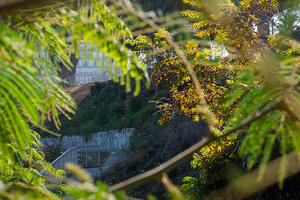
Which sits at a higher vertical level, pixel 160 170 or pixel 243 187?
pixel 160 170

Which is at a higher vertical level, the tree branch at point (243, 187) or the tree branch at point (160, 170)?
the tree branch at point (160, 170)

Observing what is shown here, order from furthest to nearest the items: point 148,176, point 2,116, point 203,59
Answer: point 203,59 < point 2,116 < point 148,176

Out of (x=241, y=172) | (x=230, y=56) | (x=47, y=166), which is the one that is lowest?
(x=241, y=172)

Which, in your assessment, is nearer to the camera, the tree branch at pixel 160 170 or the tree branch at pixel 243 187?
the tree branch at pixel 160 170

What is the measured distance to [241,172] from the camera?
387 cm

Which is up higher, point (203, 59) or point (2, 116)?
point (203, 59)

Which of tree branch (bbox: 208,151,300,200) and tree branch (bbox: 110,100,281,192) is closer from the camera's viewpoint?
tree branch (bbox: 110,100,281,192)

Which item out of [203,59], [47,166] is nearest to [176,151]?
[203,59]

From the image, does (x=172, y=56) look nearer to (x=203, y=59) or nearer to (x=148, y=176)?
(x=203, y=59)

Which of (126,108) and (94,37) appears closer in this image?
(94,37)

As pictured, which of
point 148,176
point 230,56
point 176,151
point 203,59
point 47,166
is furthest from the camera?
point 176,151

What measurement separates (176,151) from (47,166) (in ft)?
27.9

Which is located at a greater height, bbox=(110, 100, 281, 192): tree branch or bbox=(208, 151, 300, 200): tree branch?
bbox=(110, 100, 281, 192): tree branch

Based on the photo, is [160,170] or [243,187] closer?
[160,170]
